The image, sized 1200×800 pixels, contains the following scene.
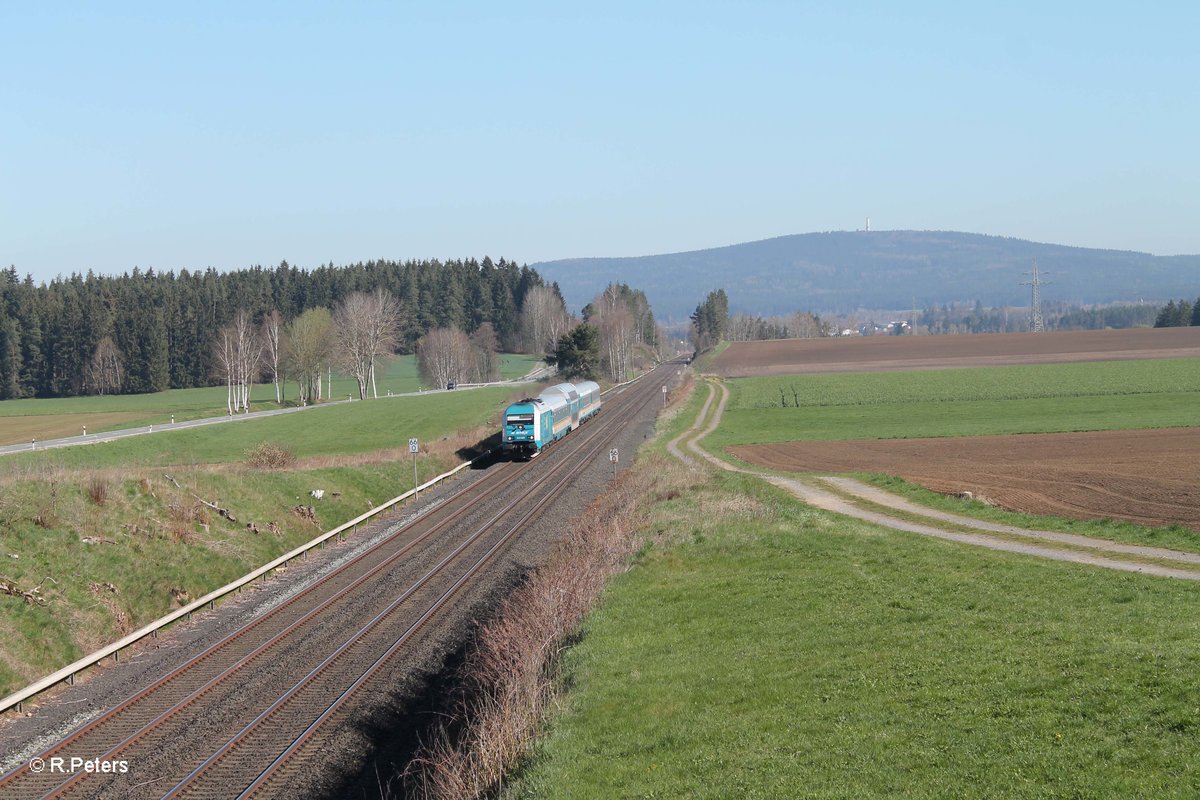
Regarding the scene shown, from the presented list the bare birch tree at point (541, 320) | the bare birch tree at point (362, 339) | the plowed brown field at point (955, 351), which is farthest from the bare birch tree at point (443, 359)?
the plowed brown field at point (955, 351)

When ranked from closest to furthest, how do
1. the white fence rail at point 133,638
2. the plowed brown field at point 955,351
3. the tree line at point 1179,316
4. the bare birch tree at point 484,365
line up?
1. the white fence rail at point 133,638
2. the plowed brown field at point 955,351
3. the bare birch tree at point 484,365
4. the tree line at point 1179,316

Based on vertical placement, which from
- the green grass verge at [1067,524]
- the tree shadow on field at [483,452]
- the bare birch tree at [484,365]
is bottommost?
the tree shadow on field at [483,452]

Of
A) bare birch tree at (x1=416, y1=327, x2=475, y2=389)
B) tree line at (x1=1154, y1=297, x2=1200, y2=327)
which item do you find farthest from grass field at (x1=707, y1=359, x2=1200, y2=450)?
tree line at (x1=1154, y1=297, x2=1200, y2=327)

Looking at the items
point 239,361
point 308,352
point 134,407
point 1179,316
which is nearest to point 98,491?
point 239,361

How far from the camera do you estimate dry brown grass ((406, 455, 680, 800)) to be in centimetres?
1352

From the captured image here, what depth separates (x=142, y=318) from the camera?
130625mm

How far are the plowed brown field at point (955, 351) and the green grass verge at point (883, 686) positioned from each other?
103368 millimetres

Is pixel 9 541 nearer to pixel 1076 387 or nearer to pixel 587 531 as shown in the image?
pixel 587 531

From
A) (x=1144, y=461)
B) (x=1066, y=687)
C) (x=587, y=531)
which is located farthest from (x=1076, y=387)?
(x=1066, y=687)

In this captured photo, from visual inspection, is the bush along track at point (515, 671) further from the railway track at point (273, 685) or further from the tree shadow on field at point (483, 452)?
the tree shadow on field at point (483, 452)

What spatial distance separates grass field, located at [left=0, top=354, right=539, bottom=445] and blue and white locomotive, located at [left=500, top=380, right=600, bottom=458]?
1311 inches

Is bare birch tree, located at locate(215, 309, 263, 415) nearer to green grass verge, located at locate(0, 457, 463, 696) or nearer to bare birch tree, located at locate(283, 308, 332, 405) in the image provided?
bare birch tree, located at locate(283, 308, 332, 405)

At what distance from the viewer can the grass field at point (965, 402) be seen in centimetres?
6262

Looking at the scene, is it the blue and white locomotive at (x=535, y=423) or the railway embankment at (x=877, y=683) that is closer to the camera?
the railway embankment at (x=877, y=683)
